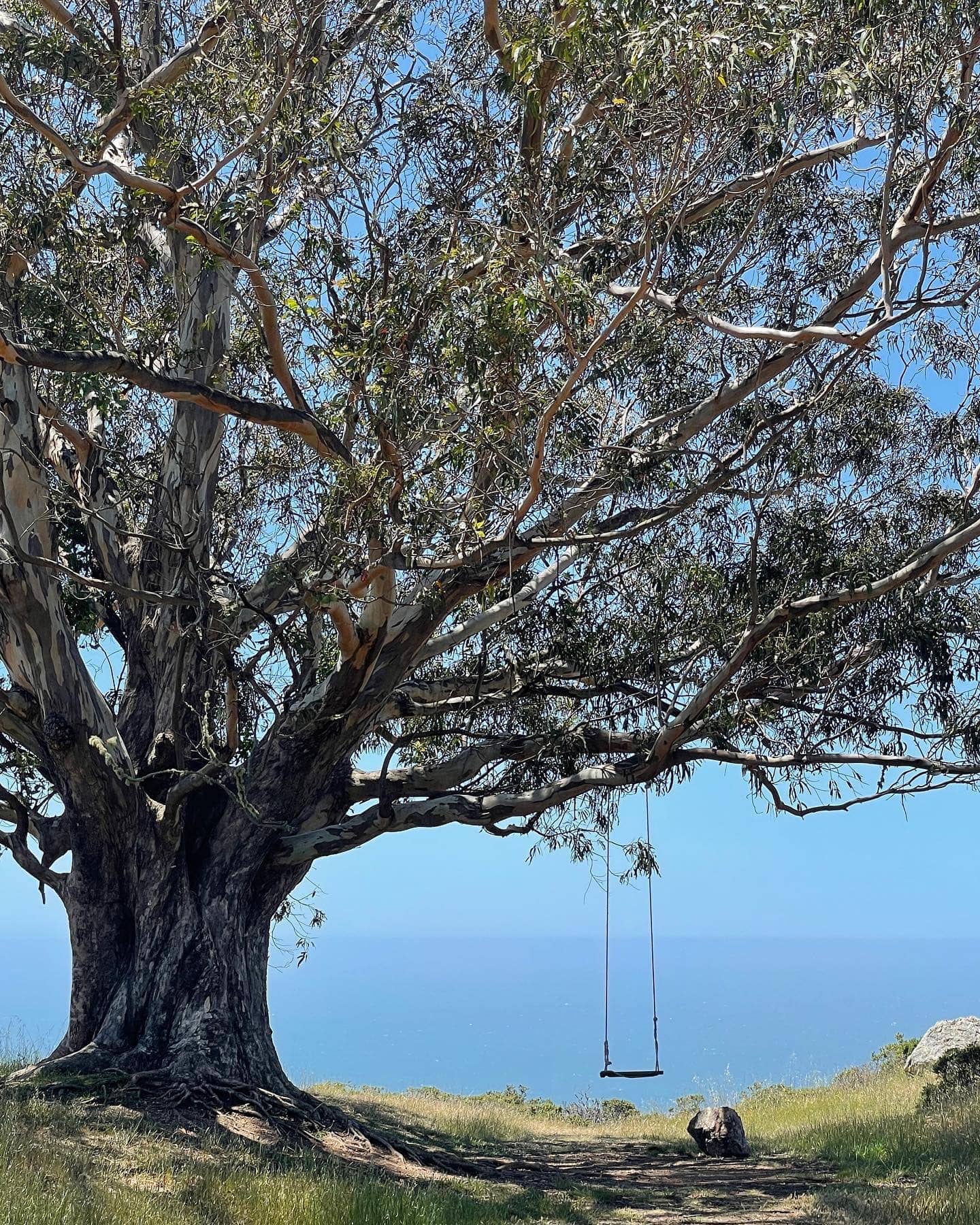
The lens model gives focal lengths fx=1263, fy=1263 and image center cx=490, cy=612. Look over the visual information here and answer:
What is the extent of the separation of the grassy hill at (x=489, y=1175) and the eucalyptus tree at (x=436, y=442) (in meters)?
1.63

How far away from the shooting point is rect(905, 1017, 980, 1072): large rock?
1506 centimetres

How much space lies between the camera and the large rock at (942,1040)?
1506 cm

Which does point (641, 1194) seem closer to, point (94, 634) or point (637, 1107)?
point (94, 634)

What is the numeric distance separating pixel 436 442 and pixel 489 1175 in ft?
17.0

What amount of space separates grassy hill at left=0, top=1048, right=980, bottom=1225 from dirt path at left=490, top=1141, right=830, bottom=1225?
0.02 metres

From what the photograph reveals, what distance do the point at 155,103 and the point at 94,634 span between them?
16.2 feet

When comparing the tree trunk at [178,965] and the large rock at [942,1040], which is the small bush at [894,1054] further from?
the tree trunk at [178,965]

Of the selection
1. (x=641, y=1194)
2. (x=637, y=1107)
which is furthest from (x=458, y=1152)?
(x=637, y=1107)

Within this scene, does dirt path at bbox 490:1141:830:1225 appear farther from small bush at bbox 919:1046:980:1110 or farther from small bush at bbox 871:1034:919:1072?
small bush at bbox 871:1034:919:1072

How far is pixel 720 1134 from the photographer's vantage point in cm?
1074

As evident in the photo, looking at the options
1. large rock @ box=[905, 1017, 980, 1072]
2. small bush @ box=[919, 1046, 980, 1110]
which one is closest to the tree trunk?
small bush @ box=[919, 1046, 980, 1110]

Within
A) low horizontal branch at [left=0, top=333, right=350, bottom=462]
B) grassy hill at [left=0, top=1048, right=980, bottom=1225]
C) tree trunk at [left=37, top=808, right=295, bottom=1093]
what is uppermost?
low horizontal branch at [left=0, top=333, right=350, bottom=462]

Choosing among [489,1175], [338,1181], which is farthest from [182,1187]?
[489,1175]

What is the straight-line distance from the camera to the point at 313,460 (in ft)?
34.1
